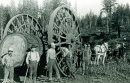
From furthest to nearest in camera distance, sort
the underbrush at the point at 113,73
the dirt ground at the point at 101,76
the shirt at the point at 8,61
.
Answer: the underbrush at the point at 113,73
the dirt ground at the point at 101,76
the shirt at the point at 8,61

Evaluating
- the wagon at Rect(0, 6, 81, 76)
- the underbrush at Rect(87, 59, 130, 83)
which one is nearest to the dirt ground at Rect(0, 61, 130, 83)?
the underbrush at Rect(87, 59, 130, 83)

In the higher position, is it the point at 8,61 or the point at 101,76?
the point at 8,61

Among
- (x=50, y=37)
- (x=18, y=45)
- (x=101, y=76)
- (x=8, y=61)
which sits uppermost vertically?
(x=50, y=37)

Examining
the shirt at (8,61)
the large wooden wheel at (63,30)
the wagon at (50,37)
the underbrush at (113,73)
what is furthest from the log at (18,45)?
the underbrush at (113,73)

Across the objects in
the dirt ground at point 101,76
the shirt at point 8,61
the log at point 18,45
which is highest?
the log at point 18,45

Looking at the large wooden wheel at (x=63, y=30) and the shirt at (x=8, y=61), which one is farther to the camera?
the large wooden wheel at (x=63, y=30)

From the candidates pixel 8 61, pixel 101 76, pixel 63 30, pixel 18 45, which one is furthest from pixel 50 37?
pixel 101 76

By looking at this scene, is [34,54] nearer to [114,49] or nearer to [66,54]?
[66,54]

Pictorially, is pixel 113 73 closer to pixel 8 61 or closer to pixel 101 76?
pixel 101 76

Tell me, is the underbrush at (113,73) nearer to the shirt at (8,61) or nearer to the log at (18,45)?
the log at (18,45)

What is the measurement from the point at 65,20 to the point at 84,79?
13.9 feet

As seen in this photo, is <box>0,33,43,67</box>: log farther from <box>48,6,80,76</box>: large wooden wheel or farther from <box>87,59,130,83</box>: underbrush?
<box>87,59,130,83</box>: underbrush

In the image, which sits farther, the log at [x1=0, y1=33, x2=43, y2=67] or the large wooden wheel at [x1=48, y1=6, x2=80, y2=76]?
the large wooden wheel at [x1=48, y1=6, x2=80, y2=76]

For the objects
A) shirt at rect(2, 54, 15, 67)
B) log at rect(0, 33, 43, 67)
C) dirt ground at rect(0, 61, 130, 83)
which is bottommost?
dirt ground at rect(0, 61, 130, 83)
